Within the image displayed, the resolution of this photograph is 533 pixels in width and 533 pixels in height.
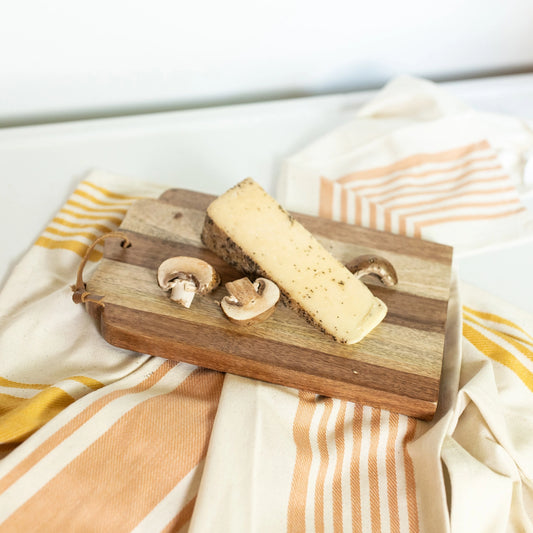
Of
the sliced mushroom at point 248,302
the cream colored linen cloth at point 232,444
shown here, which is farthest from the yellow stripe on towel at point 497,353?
the sliced mushroom at point 248,302

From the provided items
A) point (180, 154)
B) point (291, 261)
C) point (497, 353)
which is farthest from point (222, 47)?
point (497, 353)

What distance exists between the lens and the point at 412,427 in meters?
0.81

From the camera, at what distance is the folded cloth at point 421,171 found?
1.10 m

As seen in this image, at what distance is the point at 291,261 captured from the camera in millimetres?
877

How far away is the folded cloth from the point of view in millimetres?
1103

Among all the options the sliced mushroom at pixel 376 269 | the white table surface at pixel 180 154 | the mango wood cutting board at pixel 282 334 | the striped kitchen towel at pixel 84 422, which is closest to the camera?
the striped kitchen towel at pixel 84 422

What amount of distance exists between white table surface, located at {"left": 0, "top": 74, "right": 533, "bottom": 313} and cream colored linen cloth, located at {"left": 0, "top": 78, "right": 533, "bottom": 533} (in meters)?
0.17

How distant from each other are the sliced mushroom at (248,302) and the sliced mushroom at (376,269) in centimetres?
15

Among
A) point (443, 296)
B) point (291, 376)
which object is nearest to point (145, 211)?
point (291, 376)

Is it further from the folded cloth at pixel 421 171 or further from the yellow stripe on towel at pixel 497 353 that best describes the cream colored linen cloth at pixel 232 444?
the folded cloth at pixel 421 171

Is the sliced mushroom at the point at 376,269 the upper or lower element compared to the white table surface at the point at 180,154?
lower

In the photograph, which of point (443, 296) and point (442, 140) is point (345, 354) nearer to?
point (443, 296)

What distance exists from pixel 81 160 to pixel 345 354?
27.8 inches

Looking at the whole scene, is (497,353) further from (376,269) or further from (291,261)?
(291,261)
